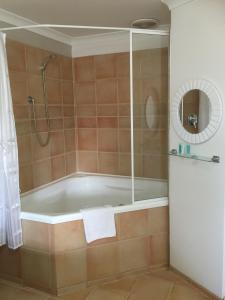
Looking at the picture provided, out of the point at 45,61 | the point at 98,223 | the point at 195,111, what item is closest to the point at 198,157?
the point at 195,111

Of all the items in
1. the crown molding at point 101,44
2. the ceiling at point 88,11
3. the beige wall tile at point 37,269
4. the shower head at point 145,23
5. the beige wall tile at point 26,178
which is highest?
the ceiling at point 88,11

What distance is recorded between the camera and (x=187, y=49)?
6.93 feet

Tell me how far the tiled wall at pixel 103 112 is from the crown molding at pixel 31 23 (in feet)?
0.95

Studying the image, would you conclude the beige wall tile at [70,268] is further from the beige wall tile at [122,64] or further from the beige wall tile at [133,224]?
the beige wall tile at [122,64]

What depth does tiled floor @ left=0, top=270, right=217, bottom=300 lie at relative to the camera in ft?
7.07

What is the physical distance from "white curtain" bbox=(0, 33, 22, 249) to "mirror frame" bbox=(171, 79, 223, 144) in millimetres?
1245

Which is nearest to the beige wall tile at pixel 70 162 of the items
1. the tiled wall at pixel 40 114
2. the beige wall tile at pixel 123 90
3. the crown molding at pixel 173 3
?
the tiled wall at pixel 40 114

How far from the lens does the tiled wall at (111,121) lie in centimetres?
261

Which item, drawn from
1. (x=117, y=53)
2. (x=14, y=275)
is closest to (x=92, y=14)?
(x=117, y=53)

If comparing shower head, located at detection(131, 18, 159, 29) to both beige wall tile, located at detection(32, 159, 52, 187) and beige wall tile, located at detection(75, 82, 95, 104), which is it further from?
beige wall tile, located at detection(32, 159, 52, 187)

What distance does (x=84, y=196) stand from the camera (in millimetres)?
3279

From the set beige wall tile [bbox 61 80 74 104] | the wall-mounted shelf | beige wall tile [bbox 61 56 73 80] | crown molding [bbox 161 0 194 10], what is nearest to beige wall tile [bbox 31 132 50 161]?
beige wall tile [bbox 61 80 74 104]

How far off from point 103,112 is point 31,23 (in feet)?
3.91

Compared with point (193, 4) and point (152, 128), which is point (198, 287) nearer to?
point (152, 128)
